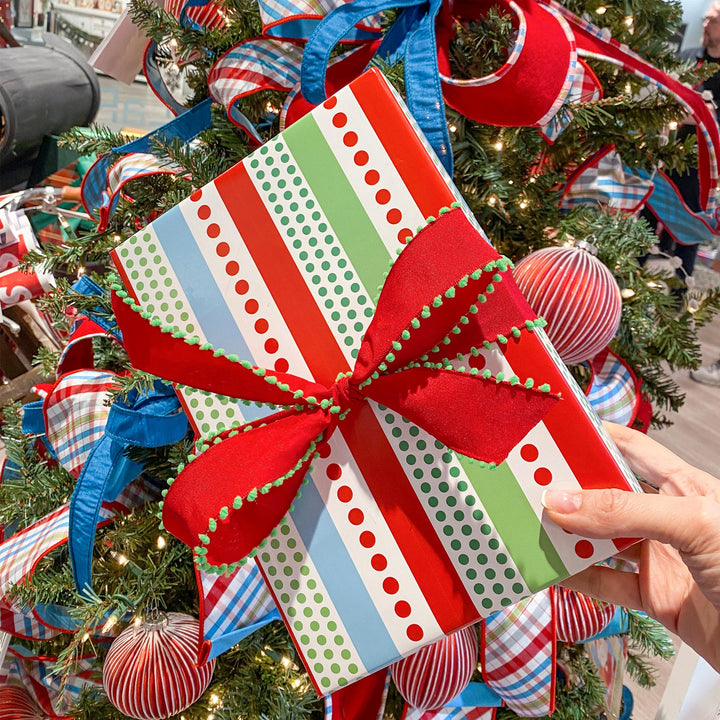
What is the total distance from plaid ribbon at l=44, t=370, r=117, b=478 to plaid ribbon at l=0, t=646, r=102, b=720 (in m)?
0.30

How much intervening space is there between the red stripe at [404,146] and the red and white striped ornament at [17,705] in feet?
3.34

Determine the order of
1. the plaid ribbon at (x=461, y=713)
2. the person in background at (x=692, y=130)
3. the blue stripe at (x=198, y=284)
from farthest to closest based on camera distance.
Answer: the person in background at (x=692, y=130), the plaid ribbon at (x=461, y=713), the blue stripe at (x=198, y=284)

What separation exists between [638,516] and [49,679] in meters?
0.84

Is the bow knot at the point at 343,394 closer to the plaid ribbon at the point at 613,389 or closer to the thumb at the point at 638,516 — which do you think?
the thumb at the point at 638,516

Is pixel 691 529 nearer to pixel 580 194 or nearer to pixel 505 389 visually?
pixel 505 389

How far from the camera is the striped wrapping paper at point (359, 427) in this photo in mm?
458

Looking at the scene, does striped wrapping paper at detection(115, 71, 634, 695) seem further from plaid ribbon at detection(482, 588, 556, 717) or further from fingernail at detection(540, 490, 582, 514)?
plaid ribbon at detection(482, 588, 556, 717)

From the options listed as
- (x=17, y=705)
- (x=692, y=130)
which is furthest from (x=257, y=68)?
(x=17, y=705)

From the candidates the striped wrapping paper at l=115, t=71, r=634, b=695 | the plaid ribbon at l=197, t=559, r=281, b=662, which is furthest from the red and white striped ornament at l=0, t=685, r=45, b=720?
the striped wrapping paper at l=115, t=71, r=634, b=695

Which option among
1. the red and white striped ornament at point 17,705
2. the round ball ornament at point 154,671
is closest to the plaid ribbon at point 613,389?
the round ball ornament at point 154,671

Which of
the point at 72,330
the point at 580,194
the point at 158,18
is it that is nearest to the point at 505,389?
the point at 580,194

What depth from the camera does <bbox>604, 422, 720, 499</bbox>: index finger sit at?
→ 24.0 inches

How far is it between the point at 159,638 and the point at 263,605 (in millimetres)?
132

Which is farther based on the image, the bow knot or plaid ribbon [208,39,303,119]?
plaid ribbon [208,39,303,119]
